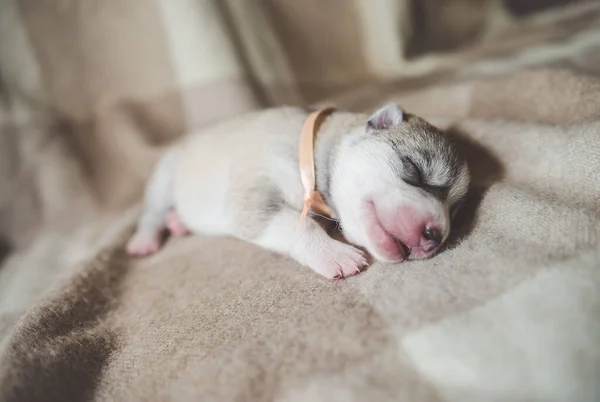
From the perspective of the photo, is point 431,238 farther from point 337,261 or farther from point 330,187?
point 330,187

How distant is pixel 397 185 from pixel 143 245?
1.18 metres

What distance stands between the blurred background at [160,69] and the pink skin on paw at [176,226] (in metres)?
0.63

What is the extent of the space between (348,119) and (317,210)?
1.33 feet

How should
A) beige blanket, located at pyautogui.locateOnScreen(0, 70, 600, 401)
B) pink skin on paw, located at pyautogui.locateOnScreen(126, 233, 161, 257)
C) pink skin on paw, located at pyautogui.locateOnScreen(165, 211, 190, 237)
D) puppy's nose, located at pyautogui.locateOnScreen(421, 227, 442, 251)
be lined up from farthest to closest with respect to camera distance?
pink skin on paw, located at pyautogui.locateOnScreen(165, 211, 190, 237), pink skin on paw, located at pyautogui.locateOnScreen(126, 233, 161, 257), puppy's nose, located at pyautogui.locateOnScreen(421, 227, 442, 251), beige blanket, located at pyautogui.locateOnScreen(0, 70, 600, 401)

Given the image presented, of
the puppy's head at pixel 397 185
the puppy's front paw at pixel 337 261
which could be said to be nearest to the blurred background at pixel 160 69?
the puppy's head at pixel 397 185

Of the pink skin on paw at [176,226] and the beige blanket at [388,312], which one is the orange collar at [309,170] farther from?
the pink skin on paw at [176,226]

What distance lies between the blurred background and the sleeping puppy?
74 centimetres

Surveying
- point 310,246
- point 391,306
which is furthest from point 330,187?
point 391,306

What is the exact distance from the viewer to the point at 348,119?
6.31 ft

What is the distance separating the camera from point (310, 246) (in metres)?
1.59

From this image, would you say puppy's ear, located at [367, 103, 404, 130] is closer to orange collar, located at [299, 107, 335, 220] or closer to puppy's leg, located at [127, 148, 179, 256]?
orange collar, located at [299, 107, 335, 220]

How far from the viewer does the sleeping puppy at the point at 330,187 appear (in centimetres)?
149

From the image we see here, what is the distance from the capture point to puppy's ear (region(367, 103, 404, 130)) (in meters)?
1.77

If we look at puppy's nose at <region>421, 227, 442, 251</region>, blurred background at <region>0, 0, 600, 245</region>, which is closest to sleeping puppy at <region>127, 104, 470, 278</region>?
puppy's nose at <region>421, 227, 442, 251</region>
